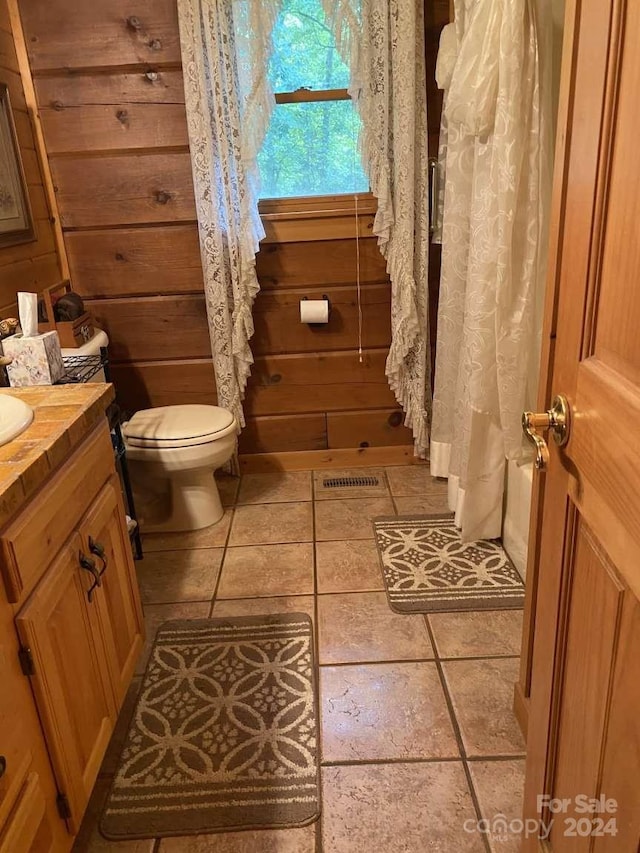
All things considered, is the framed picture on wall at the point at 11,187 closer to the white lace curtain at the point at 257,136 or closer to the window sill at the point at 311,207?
the white lace curtain at the point at 257,136

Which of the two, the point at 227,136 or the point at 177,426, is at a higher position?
the point at 227,136

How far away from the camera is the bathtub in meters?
2.09

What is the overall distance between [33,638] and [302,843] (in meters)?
0.75

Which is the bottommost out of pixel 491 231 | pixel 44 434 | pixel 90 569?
pixel 90 569

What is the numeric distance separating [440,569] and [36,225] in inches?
82.0

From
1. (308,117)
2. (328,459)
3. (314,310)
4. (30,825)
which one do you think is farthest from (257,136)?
(30,825)

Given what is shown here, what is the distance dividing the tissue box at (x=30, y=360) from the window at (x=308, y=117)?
142 centimetres

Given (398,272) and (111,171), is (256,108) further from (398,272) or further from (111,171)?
(398,272)

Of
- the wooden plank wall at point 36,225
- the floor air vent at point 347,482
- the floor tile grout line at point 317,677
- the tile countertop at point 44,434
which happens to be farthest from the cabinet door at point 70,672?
the floor air vent at point 347,482

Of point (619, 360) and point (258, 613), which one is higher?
point (619, 360)

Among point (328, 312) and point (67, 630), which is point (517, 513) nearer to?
point (328, 312)

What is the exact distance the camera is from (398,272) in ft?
8.79

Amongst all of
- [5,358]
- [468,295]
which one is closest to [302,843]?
[5,358]

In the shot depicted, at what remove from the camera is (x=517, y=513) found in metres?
2.20
